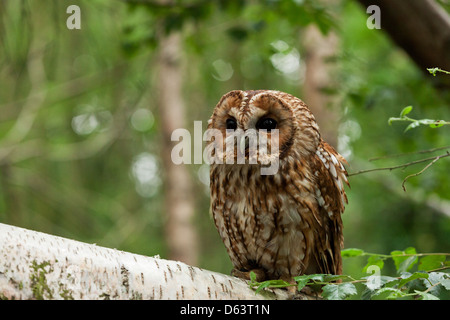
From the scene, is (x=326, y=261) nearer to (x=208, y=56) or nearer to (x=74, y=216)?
(x=208, y=56)

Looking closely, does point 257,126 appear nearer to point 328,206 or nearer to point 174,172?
point 328,206

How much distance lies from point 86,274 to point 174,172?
12.1 feet

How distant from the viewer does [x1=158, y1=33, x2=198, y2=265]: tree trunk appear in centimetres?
484

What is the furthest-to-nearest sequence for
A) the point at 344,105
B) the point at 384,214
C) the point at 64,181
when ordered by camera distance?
the point at 64,181, the point at 384,214, the point at 344,105

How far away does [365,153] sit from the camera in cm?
446

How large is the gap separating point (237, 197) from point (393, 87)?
1514 millimetres

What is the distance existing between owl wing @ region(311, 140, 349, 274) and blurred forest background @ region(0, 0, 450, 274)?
736 millimetres

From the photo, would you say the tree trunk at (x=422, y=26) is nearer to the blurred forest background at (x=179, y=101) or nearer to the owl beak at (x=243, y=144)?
the blurred forest background at (x=179, y=101)

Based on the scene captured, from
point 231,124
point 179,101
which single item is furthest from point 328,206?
point 179,101

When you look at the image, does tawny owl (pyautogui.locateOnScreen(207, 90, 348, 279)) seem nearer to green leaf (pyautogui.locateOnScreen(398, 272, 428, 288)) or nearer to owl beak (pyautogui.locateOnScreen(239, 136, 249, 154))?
owl beak (pyautogui.locateOnScreen(239, 136, 249, 154))

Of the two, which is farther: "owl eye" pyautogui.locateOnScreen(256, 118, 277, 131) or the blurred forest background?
the blurred forest background

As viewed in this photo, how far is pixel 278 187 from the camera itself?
1862mm

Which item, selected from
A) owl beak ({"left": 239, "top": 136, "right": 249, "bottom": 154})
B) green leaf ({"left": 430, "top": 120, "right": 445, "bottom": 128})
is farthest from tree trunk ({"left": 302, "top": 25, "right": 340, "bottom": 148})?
green leaf ({"left": 430, "top": 120, "right": 445, "bottom": 128})

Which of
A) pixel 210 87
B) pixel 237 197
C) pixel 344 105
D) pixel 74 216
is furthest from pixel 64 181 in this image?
pixel 237 197
